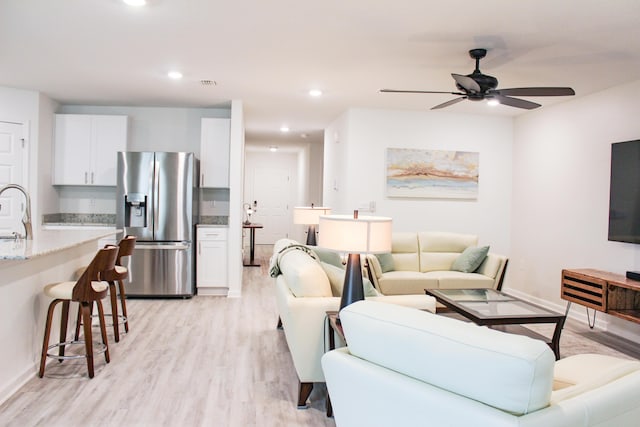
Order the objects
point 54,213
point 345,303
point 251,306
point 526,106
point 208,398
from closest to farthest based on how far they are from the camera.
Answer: point 345,303 → point 208,398 → point 526,106 → point 251,306 → point 54,213

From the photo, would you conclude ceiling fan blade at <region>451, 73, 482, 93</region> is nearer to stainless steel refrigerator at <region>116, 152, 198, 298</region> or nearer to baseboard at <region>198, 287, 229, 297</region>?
stainless steel refrigerator at <region>116, 152, 198, 298</region>

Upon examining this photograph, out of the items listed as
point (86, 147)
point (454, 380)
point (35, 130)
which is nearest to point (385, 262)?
point (454, 380)

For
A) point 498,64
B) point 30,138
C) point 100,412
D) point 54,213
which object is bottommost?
point 100,412

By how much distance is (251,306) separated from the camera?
5.22m

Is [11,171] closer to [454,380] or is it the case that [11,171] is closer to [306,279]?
[306,279]

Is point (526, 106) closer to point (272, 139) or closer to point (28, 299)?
point (28, 299)

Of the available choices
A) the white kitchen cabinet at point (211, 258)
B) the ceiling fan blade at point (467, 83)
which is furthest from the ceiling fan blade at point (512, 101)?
the white kitchen cabinet at point (211, 258)

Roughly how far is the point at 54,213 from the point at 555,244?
6.18 m

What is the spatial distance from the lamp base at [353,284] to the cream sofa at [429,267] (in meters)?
2.32

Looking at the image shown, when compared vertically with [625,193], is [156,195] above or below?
below

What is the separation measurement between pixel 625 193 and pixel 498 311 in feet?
6.50

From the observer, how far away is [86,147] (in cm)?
575

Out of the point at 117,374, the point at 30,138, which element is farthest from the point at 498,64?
the point at 30,138

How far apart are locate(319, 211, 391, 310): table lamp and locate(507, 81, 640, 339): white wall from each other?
314cm
